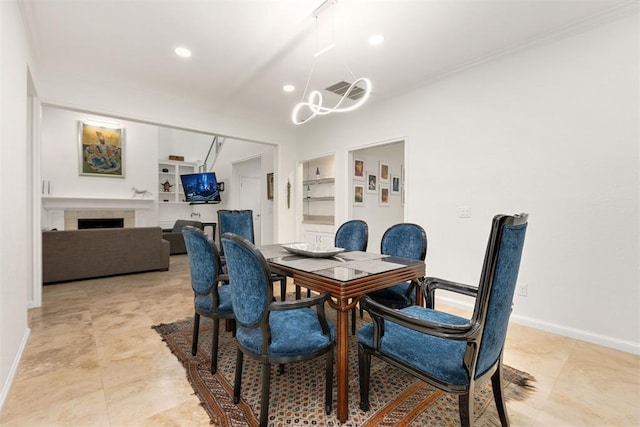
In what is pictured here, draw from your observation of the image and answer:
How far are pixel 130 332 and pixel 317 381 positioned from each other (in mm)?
1771

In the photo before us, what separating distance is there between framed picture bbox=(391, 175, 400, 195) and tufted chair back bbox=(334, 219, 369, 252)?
2.75 m

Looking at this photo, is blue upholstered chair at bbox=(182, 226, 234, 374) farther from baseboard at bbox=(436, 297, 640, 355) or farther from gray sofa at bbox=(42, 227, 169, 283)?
gray sofa at bbox=(42, 227, 169, 283)

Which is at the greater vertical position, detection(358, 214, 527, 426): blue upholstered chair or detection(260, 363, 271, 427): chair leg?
detection(358, 214, 527, 426): blue upholstered chair

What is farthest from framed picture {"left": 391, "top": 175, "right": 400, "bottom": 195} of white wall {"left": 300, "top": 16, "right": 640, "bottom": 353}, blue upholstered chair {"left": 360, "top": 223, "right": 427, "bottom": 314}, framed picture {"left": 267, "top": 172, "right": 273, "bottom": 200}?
blue upholstered chair {"left": 360, "top": 223, "right": 427, "bottom": 314}

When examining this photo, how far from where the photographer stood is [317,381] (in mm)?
1811

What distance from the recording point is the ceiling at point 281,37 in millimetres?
2268

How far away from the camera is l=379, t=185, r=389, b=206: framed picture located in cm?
528

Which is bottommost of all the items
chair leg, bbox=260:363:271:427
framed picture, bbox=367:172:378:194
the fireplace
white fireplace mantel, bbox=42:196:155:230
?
chair leg, bbox=260:363:271:427

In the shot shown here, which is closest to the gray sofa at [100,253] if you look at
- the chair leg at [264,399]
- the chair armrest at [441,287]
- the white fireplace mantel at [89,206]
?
the white fireplace mantel at [89,206]

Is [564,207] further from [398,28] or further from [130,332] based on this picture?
[130,332]

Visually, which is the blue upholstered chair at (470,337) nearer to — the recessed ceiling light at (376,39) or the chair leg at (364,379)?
the chair leg at (364,379)

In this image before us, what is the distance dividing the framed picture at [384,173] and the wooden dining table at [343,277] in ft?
10.4

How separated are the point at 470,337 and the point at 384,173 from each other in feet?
14.5

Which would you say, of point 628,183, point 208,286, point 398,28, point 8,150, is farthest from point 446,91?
point 8,150
